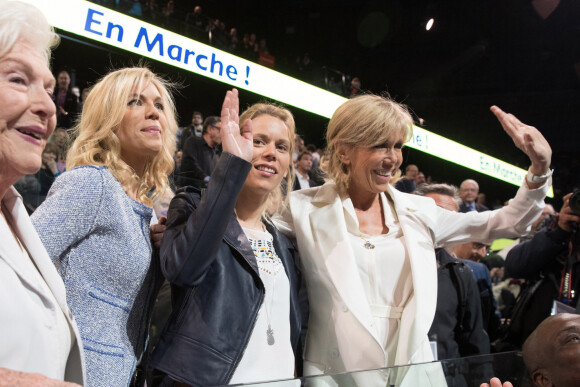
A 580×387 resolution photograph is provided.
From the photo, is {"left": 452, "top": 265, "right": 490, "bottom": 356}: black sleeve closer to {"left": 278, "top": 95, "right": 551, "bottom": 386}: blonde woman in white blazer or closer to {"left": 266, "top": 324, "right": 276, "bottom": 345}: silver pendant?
{"left": 278, "top": 95, "right": 551, "bottom": 386}: blonde woman in white blazer

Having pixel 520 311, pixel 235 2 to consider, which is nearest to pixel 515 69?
pixel 235 2

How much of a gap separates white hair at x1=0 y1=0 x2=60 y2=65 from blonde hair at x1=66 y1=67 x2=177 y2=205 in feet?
2.01

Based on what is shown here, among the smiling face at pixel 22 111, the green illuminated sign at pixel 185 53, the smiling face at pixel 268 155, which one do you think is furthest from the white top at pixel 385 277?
the green illuminated sign at pixel 185 53

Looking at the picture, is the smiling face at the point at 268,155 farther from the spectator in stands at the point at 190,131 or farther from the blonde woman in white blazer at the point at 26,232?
the spectator in stands at the point at 190,131

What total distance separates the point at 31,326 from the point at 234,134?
0.86 meters

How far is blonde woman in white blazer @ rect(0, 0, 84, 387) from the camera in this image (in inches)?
38.4

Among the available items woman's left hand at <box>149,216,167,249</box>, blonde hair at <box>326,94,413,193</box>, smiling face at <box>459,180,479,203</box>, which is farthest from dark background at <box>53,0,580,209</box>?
woman's left hand at <box>149,216,167,249</box>

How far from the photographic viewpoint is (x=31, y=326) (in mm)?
992

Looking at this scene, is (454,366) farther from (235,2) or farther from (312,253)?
(235,2)

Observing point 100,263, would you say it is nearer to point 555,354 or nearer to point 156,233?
point 156,233

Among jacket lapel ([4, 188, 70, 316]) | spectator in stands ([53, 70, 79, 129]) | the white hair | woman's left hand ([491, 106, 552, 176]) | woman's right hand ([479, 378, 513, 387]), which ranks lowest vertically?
woman's right hand ([479, 378, 513, 387])

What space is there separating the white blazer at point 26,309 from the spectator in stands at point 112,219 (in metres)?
0.34

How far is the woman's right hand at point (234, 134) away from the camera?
166 centimetres

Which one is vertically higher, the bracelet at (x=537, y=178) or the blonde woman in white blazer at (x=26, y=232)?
the bracelet at (x=537, y=178)
